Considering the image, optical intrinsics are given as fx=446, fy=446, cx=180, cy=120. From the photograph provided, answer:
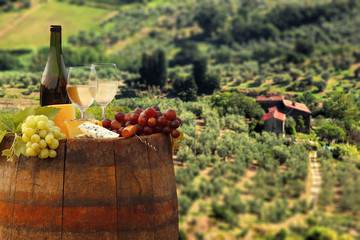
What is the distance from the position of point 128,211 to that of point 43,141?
531mm

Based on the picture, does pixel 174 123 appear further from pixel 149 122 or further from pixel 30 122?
pixel 30 122

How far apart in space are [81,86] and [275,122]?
5758 mm

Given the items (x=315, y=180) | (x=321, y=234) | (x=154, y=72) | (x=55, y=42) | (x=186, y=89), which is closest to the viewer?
(x=55, y=42)

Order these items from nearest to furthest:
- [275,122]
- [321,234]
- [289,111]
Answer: [321,234]
[275,122]
[289,111]

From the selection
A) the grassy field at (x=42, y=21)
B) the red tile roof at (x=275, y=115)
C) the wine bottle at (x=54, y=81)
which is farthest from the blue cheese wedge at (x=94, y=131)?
the grassy field at (x=42, y=21)

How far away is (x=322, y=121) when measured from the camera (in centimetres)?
782

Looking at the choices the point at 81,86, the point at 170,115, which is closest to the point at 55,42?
the point at 81,86

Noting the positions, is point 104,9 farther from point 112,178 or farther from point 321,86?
point 112,178

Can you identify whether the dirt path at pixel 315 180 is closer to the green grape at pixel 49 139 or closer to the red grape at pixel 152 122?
the red grape at pixel 152 122

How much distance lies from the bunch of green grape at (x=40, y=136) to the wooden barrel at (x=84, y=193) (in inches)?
1.8

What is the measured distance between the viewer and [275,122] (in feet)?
25.5

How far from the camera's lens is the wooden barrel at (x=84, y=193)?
7.02 ft

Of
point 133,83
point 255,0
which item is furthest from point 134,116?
point 255,0

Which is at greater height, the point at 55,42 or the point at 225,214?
the point at 55,42
